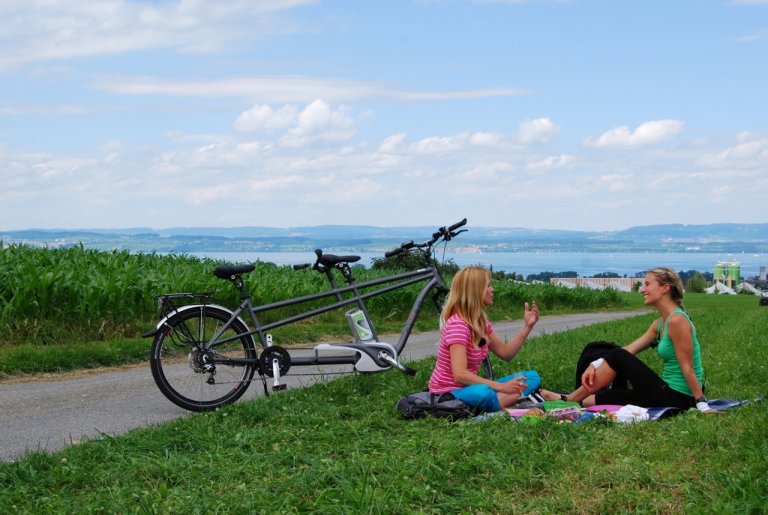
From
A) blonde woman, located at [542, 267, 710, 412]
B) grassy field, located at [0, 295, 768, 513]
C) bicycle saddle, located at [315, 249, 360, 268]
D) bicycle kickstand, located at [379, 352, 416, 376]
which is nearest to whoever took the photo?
grassy field, located at [0, 295, 768, 513]

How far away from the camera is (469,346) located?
7.92m

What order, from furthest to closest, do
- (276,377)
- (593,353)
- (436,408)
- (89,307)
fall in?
1. (89,307)
2. (276,377)
3. (593,353)
4. (436,408)

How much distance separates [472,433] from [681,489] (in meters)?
1.77

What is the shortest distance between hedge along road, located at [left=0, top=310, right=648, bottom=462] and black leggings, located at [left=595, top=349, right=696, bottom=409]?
2.97 metres

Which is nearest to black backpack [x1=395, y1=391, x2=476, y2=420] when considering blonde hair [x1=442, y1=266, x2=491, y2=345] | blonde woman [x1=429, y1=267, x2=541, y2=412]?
blonde woman [x1=429, y1=267, x2=541, y2=412]

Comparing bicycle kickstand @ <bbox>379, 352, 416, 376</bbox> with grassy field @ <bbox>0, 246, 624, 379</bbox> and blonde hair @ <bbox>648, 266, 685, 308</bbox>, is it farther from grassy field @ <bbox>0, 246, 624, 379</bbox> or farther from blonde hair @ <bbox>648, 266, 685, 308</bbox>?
blonde hair @ <bbox>648, 266, 685, 308</bbox>

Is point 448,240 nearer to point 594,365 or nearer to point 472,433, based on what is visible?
point 594,365

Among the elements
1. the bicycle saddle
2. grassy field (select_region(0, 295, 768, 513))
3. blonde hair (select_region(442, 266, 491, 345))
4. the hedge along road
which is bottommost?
the hedge along road

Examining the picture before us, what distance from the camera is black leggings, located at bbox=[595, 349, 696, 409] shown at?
25.8 ft

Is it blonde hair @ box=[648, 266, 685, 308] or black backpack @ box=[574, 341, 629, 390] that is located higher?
blonde hair @ box=[648, 266, 685, 308]

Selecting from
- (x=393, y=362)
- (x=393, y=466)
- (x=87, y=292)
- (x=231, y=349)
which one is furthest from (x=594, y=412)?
(x=87, y=292)

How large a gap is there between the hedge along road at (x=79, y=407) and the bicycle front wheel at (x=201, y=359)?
0.25m

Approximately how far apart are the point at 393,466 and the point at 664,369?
10.7 feet

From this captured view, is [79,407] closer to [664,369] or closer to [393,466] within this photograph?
[393,466]
